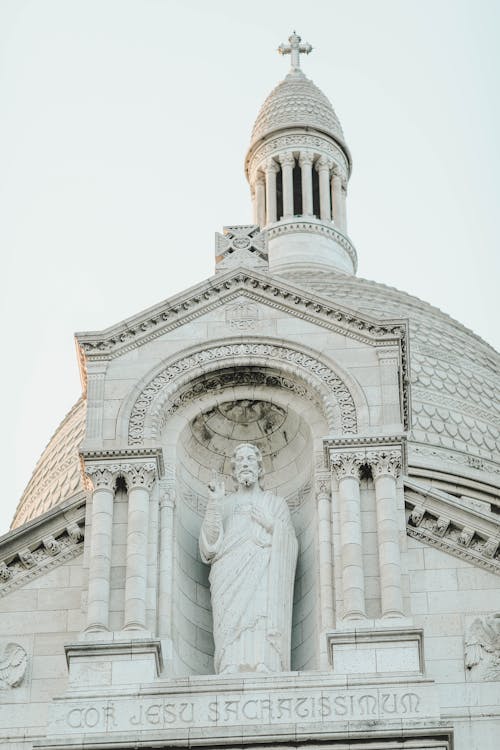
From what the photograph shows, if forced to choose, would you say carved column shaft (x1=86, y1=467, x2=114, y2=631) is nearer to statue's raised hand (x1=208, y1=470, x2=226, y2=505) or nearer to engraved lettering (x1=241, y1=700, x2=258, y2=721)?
statue's raised hand (x1=208, y1=470, x2=226, y2=505)

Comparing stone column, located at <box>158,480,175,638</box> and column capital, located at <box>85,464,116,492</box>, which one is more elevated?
column capital, located at <box>85,464,116,492</box>

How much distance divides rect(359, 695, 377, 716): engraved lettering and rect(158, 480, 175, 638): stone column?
3.36m

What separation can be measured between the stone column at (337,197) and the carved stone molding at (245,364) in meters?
30.6

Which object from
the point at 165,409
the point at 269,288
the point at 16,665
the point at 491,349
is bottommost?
the point at 16,665

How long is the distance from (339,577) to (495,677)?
2.43 metres

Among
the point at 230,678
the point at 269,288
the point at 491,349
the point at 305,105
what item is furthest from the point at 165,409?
the point at 305,105

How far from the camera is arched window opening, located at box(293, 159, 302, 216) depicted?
208 ft

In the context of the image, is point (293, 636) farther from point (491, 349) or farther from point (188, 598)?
point (491, 349)

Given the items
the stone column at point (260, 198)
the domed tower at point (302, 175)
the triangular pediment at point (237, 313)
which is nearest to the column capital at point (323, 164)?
the domed tower at point (302, 175)

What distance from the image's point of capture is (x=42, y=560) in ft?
104

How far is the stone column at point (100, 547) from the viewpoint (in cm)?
2992

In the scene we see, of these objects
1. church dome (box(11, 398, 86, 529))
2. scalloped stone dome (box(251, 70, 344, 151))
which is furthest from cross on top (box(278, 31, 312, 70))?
church dome (box(11, 398, 86, 529))

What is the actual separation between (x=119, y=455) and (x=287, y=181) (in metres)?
32.5

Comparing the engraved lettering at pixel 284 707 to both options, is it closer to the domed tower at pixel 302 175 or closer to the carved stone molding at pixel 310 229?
the domed tower at pixel 302 175
